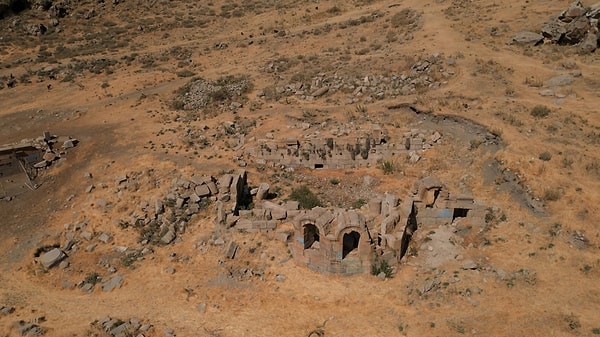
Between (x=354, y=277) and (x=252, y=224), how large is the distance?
5.04 m

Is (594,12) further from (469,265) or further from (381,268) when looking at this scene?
(381,268)

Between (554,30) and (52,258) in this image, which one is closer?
(52,258)

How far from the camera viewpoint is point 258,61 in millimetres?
37375

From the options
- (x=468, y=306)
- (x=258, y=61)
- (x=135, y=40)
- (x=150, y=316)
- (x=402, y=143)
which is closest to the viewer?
(x=468, y=306)

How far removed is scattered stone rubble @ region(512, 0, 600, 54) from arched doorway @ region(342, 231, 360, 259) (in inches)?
997

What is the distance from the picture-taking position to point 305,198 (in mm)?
20734

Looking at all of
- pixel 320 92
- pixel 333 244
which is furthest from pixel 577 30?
pixel 333 244

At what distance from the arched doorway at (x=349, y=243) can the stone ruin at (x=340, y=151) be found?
24.3ft

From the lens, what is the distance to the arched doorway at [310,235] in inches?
662

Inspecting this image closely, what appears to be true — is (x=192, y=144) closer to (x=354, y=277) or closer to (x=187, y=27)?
(x=354, y=277)

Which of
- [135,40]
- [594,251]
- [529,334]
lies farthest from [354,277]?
[135,40]

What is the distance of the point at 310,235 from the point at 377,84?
16467 millimetres

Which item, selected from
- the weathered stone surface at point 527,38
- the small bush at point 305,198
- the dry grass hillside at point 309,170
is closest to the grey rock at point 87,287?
the dry grass hillside at point 309,170

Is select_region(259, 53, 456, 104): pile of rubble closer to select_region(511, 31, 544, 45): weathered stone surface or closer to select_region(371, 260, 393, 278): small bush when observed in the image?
select_region(511, 31, 544, 45): weathered stone surface
